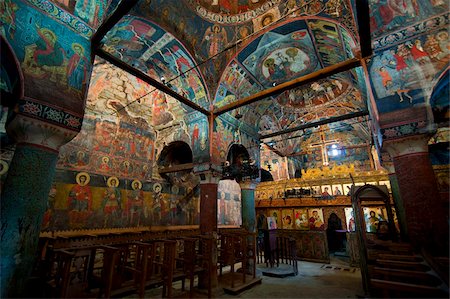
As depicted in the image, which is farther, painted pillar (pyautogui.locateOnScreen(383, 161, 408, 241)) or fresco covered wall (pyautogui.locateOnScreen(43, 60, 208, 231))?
fresco covered wall (pyautogui.locateOnScreen(43, 60, 208, 231))

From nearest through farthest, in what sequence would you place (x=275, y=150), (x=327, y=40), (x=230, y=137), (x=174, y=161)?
1. (x=327, y=40)
2. (x=230, y=137)
3. (x=174, y=161)
4. (x=275, y=150)

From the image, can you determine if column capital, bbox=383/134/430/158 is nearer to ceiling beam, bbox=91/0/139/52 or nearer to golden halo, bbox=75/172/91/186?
ceiling beam, bbox=91/0/139/52

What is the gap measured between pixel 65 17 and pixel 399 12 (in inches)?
334

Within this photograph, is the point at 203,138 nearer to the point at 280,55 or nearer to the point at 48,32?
the point at 280,55

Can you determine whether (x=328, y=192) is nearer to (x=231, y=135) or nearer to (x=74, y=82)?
(x=231, y=135)

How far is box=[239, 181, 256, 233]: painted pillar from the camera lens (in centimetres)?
979

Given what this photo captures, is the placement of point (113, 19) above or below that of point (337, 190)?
above

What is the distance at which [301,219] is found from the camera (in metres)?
11.4

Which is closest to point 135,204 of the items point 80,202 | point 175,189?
point 80,202

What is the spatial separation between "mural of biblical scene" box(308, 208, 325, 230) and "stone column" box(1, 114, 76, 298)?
10.9 meters

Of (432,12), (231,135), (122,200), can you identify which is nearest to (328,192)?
(231,135)

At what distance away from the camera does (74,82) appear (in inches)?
191

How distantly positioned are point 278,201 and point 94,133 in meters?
10.0

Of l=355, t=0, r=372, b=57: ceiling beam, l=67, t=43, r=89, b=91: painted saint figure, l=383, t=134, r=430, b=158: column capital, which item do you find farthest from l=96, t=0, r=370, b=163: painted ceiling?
l=383, t=134, r=430, b=158: column capital
